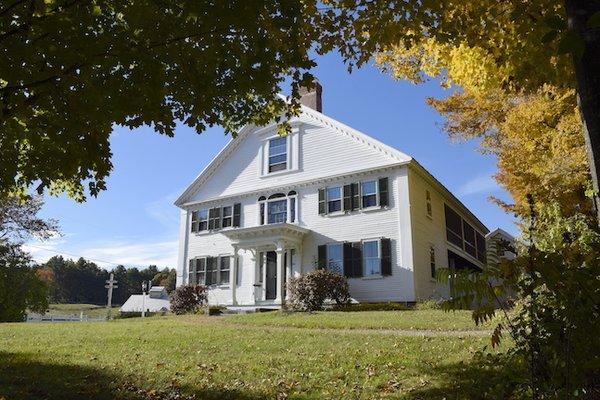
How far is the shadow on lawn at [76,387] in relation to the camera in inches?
245

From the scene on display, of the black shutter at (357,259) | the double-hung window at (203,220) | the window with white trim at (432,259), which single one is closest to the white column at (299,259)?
the black shutter at (357,259)

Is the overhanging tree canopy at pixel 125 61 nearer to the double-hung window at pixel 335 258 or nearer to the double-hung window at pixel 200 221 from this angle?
the double-hung window at pixel 335 258

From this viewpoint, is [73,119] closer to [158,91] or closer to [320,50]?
[158,91]

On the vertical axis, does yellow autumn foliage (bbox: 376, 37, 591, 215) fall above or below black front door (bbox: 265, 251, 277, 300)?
above

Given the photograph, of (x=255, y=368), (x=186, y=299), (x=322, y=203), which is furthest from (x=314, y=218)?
(x=255, y=368)

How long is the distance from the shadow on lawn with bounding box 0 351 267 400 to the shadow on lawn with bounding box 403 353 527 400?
203 cm

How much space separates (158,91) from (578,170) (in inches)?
459

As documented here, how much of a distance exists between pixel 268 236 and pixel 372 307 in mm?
5908

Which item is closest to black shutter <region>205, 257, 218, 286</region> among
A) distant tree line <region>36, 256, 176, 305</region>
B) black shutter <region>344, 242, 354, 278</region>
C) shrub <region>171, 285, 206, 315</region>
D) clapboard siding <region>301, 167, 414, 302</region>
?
shrub <region>171, 285, 206, 315</region>

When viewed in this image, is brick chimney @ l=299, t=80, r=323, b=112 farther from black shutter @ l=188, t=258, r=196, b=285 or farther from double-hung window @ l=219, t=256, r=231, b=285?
black shutter @ l=188, t=258, r=196, b=285

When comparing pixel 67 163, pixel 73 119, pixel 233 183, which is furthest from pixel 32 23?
pixel 233 183

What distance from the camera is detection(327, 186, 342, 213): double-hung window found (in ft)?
74.4

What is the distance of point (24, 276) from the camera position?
1547cm

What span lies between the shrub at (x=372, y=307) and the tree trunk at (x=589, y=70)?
16.3 metres
